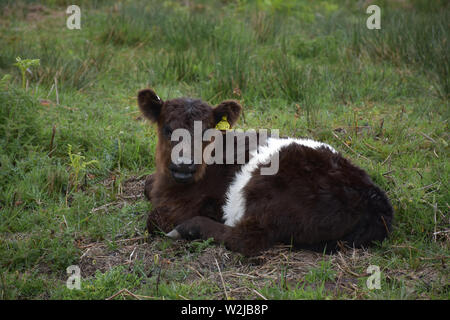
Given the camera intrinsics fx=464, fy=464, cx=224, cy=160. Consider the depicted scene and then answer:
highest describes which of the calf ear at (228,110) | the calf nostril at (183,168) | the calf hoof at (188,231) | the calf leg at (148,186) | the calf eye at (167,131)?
the calf ear at (228,110)

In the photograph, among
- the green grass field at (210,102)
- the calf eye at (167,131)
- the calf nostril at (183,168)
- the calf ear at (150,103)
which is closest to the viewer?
the green grass field at (210,102)

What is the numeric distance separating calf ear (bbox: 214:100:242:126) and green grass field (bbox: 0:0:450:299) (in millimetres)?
1202

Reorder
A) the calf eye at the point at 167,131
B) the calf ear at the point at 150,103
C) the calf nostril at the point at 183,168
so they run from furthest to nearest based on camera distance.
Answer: the calf ear at the point at 150,103 → the calf eye at the point at 167,131 → the calf nostril at the point at 183,168

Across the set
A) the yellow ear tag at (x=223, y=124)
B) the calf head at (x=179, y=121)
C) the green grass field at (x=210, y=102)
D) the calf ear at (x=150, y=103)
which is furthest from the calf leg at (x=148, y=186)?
the yellow ear tag at (x=223, y=124)

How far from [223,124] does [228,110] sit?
0.46 ft

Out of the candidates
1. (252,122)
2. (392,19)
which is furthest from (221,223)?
(392,19)

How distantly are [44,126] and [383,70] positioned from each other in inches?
202

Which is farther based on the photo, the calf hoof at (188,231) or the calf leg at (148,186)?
the calf leg at (148,186)

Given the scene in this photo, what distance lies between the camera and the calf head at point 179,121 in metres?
3.98

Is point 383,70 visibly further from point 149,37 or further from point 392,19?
point 149,37

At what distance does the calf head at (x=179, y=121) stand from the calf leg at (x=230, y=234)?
393 millimetres

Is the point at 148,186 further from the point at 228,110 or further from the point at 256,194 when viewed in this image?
the point at 256,194

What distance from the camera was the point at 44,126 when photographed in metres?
5.53

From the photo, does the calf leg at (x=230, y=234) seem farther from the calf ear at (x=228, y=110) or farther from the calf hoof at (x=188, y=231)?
the calf ear at (x=228, y=110)
